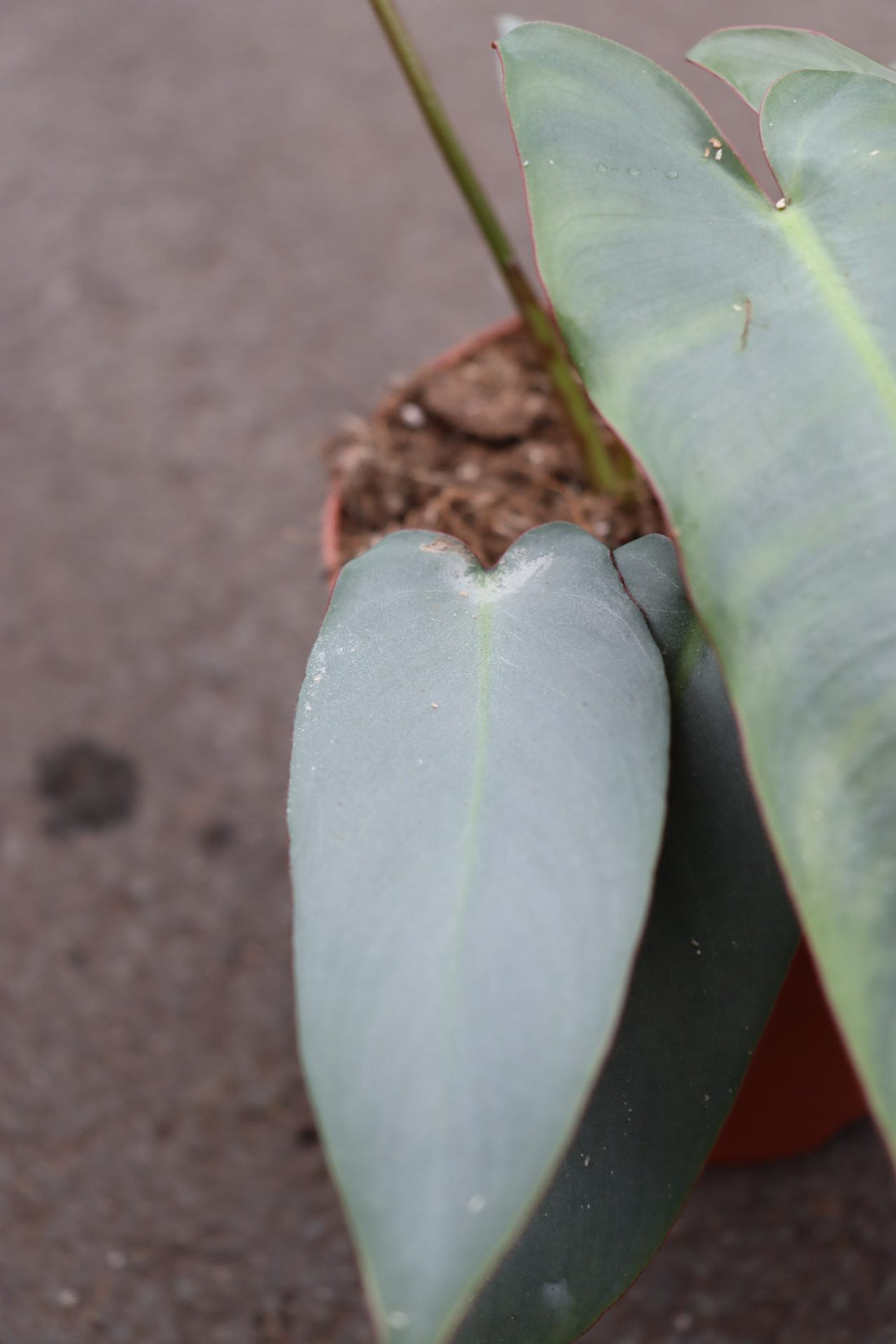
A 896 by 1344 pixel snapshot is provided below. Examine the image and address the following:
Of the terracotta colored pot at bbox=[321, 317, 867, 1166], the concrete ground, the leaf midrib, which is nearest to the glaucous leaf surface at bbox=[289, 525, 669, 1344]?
the leaf midrib

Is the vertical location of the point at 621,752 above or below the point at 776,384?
below

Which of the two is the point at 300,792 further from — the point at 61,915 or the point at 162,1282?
the point at 61,915

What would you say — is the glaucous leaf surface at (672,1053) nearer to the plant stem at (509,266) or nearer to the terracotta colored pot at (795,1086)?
the terracotta colored pot at (795,1086)

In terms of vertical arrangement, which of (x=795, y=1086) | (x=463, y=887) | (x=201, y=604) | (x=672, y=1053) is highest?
(x=463, y=887)

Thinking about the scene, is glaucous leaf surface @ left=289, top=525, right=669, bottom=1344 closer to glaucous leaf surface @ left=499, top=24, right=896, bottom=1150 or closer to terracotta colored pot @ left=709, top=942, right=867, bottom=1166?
glaucous leaf surface @ left=499, top=24, right=896, bottom=1150

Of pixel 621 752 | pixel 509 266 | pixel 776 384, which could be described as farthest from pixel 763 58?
pixel 621 752

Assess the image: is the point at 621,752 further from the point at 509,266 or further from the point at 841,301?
the point at 509,266

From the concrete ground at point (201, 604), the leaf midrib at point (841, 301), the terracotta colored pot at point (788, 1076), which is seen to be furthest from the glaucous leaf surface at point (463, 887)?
the concrete ground at point (201, 604)
